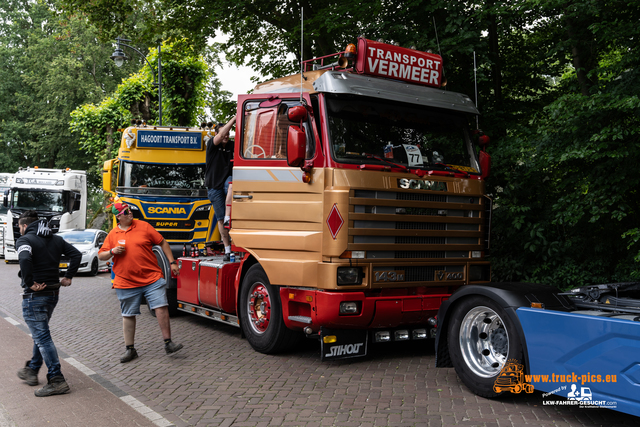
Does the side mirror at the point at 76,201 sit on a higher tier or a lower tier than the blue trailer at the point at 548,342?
higher

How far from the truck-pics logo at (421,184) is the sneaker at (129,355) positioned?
12.5 ft

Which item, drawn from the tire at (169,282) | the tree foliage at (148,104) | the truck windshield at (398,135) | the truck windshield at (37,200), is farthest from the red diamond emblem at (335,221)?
the truck windshield at (37,200)

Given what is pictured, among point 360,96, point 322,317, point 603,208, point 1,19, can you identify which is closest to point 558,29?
point 603,208

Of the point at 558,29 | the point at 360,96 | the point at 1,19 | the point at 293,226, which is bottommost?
the point at 293,226

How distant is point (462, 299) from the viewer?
5527 mm

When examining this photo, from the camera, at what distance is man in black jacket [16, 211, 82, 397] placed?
5805 millimetres

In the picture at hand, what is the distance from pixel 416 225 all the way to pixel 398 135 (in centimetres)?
105

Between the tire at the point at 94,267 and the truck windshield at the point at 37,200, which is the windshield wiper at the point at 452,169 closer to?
the tire at the point at 94,267

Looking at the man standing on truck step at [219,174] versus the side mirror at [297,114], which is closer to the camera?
the side mirror at [297,114]

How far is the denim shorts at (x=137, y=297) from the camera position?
7.14 metres

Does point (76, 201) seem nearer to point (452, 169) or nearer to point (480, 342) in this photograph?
point (452, 169)

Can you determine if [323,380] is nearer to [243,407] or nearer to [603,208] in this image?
[243,407]

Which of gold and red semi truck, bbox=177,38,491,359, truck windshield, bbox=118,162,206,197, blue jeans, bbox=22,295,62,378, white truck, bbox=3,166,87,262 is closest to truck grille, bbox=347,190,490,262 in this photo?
gold and red semi truck, bbox=177,38,491,359

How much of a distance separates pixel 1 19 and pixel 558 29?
46299 mm
